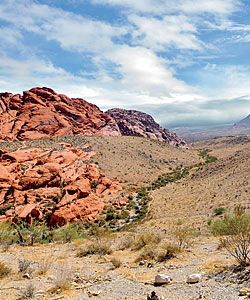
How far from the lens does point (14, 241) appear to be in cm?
1219

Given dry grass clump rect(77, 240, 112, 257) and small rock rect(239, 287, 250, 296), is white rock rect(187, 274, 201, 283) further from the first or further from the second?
dry grass clump rect(77, 240, 112, 257)

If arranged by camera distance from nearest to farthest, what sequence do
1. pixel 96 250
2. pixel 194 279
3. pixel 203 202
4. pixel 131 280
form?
pixel 194 279
pixel 131 280
pixel 96 250
pixel 203 202

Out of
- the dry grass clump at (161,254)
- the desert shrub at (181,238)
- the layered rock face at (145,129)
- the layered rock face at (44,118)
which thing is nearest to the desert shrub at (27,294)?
the dry grass clump at (161,254)

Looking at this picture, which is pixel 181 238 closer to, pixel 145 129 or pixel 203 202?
pixel 203 202

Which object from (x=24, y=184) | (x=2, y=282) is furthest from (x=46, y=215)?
(x=2, y=282)

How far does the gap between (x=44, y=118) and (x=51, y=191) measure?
52.6 metres

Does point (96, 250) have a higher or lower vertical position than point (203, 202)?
higher

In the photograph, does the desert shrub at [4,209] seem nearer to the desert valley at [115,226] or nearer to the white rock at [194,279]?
the desert valley at [115,226]

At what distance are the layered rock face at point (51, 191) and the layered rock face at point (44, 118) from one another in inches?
1383

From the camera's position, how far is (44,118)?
228 feet

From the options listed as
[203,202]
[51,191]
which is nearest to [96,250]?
[203,202]

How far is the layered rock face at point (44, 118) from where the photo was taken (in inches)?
2520

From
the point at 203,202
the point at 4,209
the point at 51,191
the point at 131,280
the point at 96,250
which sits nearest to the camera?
the point at 131,280

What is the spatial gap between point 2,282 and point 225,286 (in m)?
6.52
